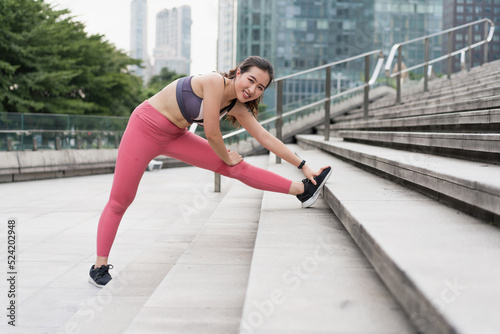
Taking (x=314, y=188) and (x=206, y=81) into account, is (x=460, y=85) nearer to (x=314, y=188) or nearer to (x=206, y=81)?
(x=314, y=188)

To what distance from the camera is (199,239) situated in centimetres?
344

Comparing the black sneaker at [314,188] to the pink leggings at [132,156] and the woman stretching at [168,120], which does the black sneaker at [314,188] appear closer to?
the woman stretching at [168,120]

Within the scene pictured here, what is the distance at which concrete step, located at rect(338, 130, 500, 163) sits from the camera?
295cm

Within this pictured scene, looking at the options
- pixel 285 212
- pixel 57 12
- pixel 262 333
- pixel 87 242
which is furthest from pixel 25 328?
pixel 57 12

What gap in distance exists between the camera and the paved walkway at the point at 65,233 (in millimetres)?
2768

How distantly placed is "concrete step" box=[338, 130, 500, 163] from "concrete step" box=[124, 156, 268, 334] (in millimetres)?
1517

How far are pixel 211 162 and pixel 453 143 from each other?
65.2 inches

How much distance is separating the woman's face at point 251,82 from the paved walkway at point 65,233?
146 cm

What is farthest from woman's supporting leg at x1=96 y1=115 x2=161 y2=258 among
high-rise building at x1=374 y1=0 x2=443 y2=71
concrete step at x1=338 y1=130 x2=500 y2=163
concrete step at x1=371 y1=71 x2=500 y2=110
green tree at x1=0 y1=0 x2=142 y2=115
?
high-rise building at x1=374 y1=0 x2=443 y2=71

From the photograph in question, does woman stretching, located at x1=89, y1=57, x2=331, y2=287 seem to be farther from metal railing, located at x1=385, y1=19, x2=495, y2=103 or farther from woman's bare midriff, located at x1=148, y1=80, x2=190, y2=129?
metal railing, located at x1=385, y1=19, x2=495, y2=103

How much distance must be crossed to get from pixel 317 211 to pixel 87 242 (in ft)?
7.05

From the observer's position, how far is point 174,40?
160m

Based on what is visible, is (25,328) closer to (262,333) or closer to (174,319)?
(174,319)

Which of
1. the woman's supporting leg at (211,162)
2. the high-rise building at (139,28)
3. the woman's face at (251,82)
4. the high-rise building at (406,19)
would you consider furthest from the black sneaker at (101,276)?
the high-rise building at (139,28)
